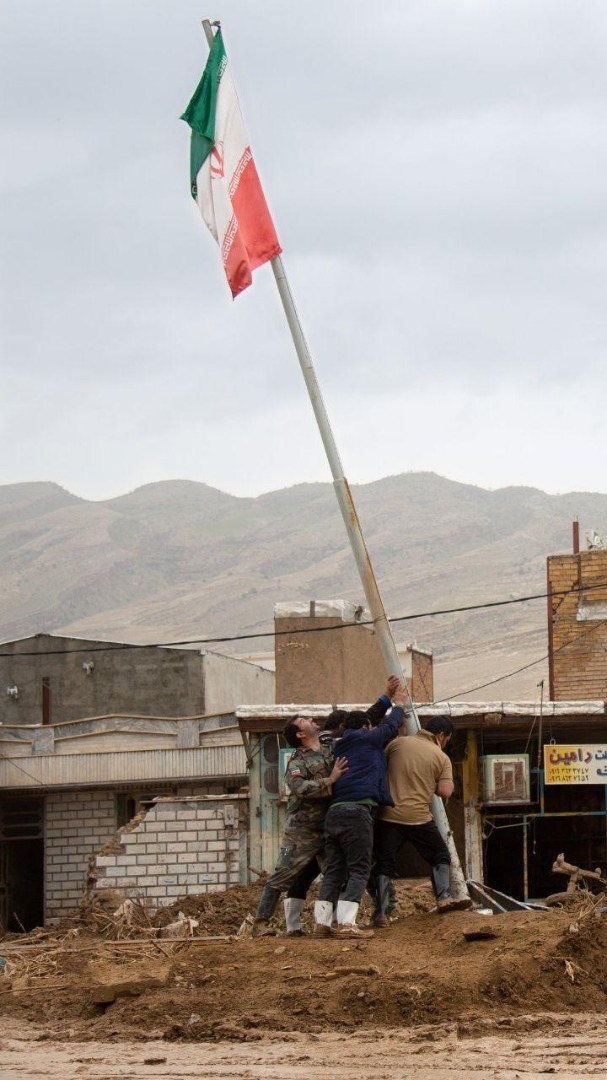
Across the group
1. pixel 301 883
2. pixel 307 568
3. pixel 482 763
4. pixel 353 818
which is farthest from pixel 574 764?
pixel 307 568

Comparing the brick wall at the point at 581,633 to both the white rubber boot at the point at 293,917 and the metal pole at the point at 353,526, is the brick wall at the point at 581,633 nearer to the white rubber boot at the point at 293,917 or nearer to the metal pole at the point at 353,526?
the metal pole at the point at 353,526

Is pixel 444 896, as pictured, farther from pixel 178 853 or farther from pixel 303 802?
pixel 178 853

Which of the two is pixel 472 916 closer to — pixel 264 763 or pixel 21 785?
pixel 264 763

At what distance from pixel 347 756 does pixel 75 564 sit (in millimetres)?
162365

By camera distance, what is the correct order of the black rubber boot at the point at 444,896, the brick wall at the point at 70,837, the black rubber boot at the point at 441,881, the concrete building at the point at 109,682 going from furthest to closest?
1. the concrete building at the point at 109,682
2. the brick wall at the point at 70,837
3. the black rubber boot at the point at 441,881
4. the black rubber boot at the point at 444,896

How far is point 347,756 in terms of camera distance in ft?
38.4

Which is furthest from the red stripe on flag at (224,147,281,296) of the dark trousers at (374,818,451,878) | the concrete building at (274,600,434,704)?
the concrete building at (274,600,434,704)

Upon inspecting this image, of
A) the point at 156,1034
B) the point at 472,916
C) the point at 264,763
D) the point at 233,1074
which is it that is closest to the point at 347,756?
the point at 472,916

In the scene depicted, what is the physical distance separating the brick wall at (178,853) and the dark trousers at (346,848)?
31.5ft

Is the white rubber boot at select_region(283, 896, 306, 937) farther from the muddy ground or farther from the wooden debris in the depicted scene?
the wooden debris

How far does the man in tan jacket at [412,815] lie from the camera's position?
11.9 meters

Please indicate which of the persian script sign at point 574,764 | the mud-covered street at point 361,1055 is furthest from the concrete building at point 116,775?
the mud-covered street at point 361,1055

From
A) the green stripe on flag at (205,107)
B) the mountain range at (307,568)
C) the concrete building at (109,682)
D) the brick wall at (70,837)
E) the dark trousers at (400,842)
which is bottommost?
the brick wall at (70,837)

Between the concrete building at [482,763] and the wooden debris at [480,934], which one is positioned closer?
the wooden debris at [480,934]
